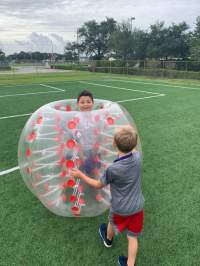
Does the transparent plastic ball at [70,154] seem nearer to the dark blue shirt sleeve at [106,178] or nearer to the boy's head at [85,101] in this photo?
the boy's head at [85,101]

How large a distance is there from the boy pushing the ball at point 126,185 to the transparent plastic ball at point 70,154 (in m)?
0.34

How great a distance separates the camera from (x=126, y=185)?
2336 mm

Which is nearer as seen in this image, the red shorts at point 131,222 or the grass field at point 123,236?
the red shorts at point 131,222

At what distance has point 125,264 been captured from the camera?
2570 millimetres

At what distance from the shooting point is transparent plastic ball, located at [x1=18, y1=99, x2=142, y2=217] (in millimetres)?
2848

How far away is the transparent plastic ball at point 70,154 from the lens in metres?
2.85

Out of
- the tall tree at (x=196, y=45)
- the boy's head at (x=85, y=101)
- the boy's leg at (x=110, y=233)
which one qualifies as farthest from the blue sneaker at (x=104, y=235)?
the tall tree at (x=196, y=45)

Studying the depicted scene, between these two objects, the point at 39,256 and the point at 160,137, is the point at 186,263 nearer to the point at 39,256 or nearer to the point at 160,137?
the point at 39,256

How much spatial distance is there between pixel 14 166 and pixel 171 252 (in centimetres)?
307

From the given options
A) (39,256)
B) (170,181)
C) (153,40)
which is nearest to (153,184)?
(170,181)

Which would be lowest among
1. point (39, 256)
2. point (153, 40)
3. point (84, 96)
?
point (39, 256)

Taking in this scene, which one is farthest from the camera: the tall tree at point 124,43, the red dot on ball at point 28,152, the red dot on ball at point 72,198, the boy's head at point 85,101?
the tall tree at point 124,43

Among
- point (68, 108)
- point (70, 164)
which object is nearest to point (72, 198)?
point (70, 164)

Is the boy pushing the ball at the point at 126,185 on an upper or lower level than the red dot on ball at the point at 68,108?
lower
